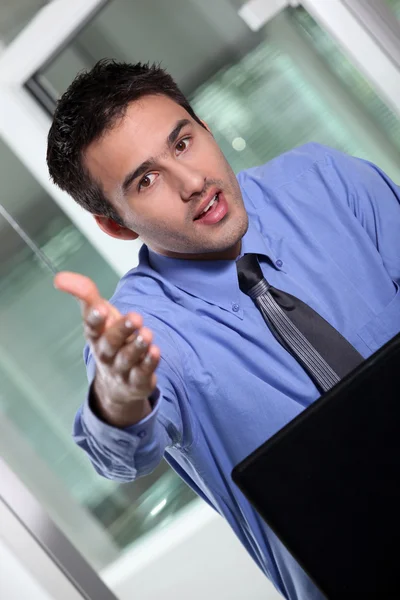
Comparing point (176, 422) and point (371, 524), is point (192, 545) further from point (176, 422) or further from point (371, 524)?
point (371, 524)

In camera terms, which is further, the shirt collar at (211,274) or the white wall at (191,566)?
the white wall at (191,566)

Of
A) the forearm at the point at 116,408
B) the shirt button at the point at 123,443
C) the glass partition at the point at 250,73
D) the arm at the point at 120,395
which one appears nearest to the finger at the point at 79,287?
the arm at the point at 120,395

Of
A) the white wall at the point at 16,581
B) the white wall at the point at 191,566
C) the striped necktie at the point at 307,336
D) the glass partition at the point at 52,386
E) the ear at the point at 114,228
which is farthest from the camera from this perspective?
the glass partition at the point at 52,386

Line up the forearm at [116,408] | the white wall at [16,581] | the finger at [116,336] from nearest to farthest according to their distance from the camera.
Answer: the finger at [116,336], the forearm at [116,408], the white wall at [16,581]

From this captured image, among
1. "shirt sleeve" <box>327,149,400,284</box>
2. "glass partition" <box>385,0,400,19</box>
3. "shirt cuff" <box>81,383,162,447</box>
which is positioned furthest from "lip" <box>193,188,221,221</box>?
"glass partition" <box>385,0,400,19</box>

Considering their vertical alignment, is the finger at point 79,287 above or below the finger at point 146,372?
above

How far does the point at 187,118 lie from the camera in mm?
1224

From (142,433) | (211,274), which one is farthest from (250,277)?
(142,433)

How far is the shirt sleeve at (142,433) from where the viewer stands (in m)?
0.77

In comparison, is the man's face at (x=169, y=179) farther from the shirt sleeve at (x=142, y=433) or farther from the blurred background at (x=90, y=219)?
the blurred background at (x=90, y=219)

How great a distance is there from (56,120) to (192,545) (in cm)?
140

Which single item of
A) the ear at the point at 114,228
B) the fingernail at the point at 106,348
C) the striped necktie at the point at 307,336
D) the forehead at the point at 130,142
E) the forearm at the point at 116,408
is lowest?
the striped necktie at the point at 307,336

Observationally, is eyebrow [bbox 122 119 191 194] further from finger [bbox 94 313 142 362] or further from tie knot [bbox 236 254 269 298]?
finger [bbox 94 313 142 362]

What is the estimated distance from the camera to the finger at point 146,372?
63 centimetres
